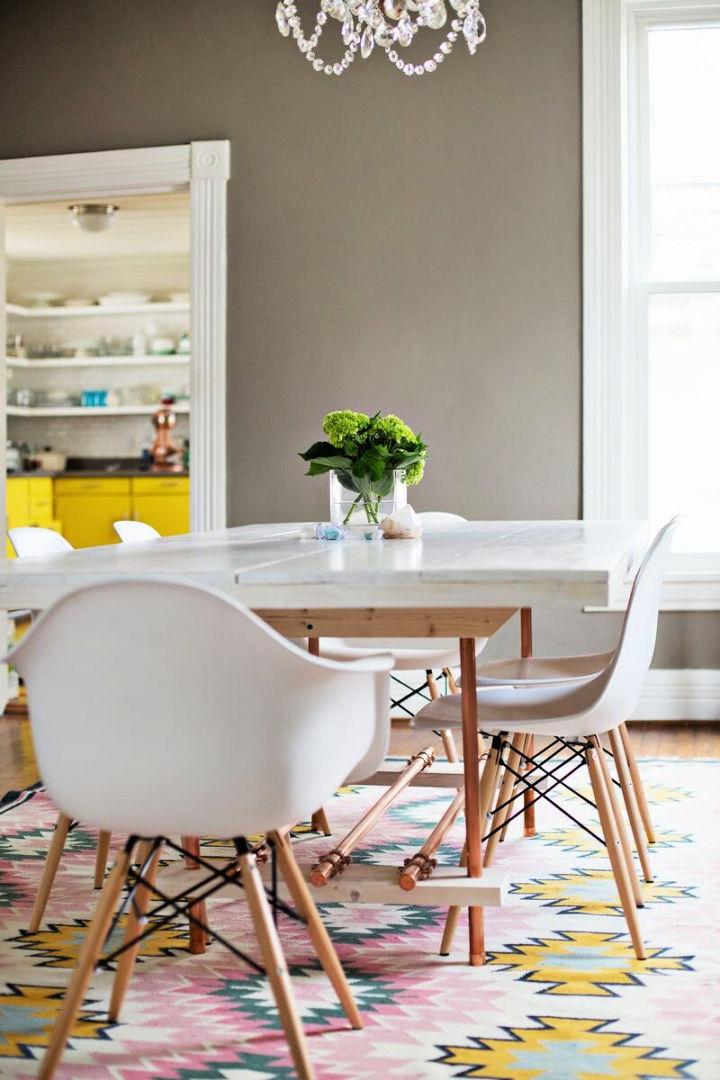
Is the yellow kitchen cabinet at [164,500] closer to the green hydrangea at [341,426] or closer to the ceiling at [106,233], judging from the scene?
the ceiling at [106,233]

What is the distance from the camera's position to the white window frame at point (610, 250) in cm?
481

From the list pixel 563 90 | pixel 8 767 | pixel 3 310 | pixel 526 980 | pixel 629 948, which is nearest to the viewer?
pixel 526 980

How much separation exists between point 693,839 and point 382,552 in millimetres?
1351

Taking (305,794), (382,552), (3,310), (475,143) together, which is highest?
(475,143)

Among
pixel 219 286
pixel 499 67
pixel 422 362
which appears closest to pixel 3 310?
pixel 219 286

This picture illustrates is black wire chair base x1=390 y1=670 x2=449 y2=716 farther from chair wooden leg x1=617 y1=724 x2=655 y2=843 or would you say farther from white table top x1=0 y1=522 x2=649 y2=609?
white table top x1=0 y1=522 x2=649 y2=609

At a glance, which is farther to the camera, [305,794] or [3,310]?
[3,310]

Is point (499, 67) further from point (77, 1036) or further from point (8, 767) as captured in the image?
point (77, 1036)

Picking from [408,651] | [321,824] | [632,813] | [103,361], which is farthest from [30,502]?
[632,813]

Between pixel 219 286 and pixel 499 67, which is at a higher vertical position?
pixel 499 67

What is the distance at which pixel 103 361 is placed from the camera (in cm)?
982

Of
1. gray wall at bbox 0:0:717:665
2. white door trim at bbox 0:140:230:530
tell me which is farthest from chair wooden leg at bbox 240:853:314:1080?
white door trim at bbox 0:140:230:530

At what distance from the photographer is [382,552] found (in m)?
2.47

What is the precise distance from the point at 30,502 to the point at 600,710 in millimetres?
7109
